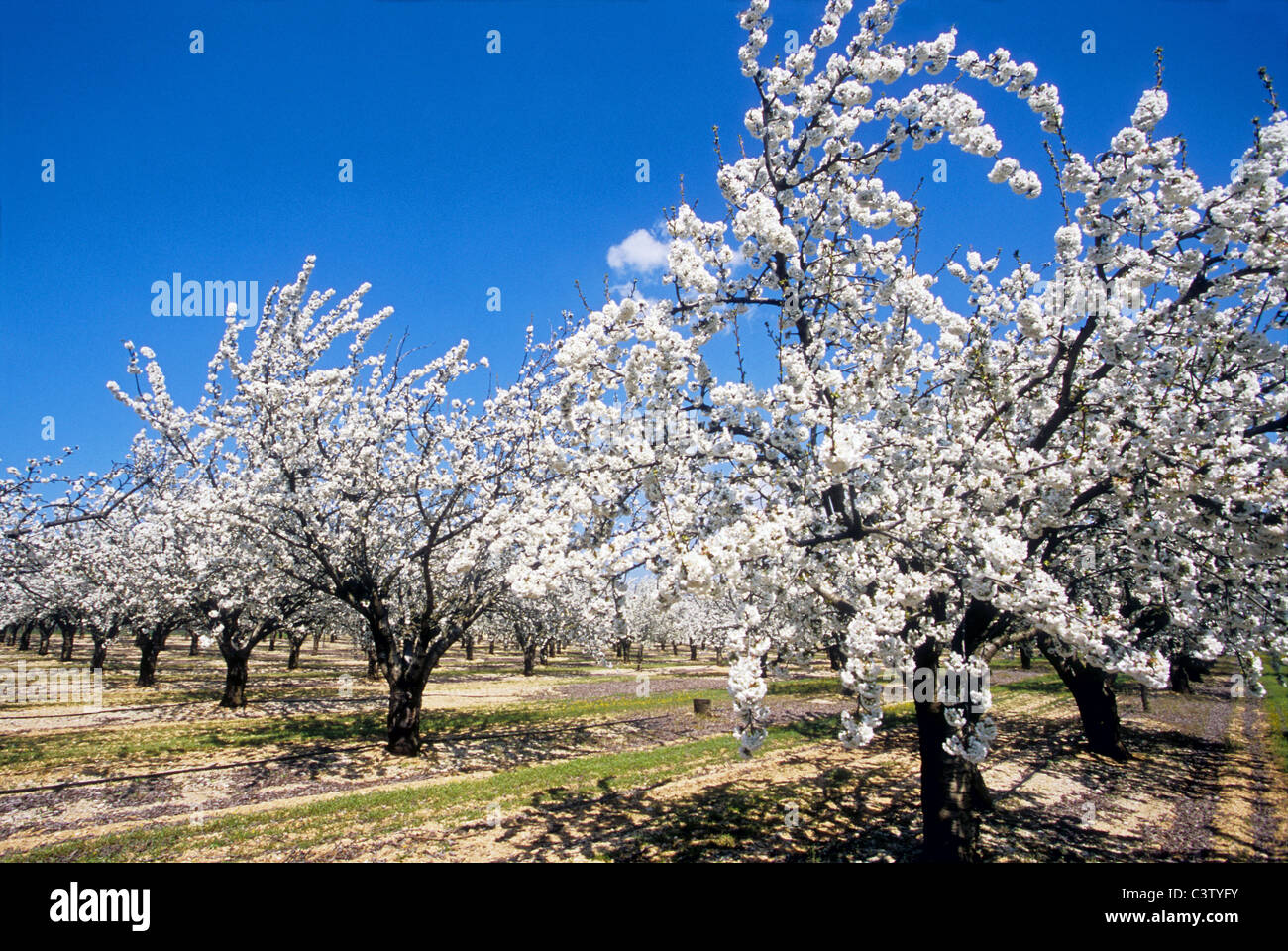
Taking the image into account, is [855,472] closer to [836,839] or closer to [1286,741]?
[836,839]

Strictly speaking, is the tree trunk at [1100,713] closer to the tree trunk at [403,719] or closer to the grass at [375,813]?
the grass at [375,813]

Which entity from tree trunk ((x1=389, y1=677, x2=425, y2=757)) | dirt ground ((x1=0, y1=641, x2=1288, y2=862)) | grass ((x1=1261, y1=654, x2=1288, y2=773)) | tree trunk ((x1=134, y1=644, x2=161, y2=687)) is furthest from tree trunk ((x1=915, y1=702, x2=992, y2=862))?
tree trunk ((x1=134, y1=644, x2=161, y2=687))

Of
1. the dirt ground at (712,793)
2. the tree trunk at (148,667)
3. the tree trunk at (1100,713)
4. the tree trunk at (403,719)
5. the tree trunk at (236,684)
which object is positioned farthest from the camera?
the tree trunk at (148,667)

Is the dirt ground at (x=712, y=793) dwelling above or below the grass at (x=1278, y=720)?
above

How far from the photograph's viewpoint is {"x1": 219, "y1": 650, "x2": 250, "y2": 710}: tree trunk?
71.1ft

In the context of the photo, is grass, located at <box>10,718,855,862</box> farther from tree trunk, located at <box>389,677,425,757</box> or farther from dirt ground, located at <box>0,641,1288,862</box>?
tree trunk, located at <box>389,677,425,757</box>

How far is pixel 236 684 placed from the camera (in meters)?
22.1

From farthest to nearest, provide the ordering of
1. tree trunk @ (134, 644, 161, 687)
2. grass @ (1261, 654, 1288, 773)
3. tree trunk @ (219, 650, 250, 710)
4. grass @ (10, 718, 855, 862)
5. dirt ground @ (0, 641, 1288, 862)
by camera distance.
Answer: tree trunk @ (134, 644, 161, 687) → tree trunk @ (219, 650, 250, 710) → grass @ (1261, 654, 1288, 773) → dirt ground @ (0, 641, 1288, 862) → grass @ (10, 718, 855, 862)

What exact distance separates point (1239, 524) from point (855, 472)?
10.7 ft

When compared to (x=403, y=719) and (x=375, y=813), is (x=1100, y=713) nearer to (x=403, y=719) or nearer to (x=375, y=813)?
(x=375, y=813)

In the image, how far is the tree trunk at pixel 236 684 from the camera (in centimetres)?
2166

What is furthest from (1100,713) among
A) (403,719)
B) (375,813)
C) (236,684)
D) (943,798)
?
(236,684)

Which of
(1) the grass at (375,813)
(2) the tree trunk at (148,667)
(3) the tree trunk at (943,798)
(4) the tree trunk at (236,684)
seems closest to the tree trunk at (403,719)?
(1) the grass at (375,813)

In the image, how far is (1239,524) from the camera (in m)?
5.05
